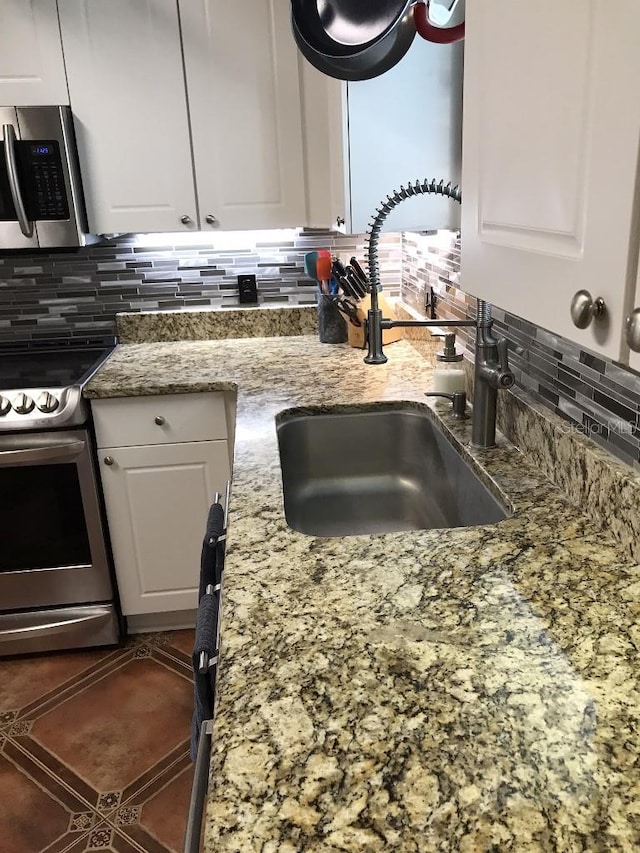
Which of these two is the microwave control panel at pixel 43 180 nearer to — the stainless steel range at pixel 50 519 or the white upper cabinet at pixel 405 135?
the stainless steel range at pixel 50 519

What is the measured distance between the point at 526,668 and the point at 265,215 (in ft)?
6.51

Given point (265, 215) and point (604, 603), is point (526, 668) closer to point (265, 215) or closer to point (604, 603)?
point (604, 603)

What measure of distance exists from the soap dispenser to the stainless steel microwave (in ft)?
4.36

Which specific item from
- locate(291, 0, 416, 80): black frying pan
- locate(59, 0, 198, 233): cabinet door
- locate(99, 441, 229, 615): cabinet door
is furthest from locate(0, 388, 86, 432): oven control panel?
locate(291, 0, 416, 80): black frying pan

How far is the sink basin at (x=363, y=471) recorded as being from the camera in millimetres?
1718

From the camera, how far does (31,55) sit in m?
2.20

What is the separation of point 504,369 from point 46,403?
1.42 meters

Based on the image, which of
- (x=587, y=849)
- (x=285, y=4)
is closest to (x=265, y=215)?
(x=285, y=4)

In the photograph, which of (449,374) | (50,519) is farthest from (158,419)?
(449,374)

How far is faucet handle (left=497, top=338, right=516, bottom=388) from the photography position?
1344 mm

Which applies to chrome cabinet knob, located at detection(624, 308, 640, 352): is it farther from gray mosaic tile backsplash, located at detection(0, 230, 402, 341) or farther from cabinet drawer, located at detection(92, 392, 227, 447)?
gray mosaic tile backsplash, located at detection(0, 230, 402, 341)

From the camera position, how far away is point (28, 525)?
2244mm

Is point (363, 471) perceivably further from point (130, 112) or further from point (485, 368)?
point (130, 112)

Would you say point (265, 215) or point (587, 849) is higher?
point (265, 215)
